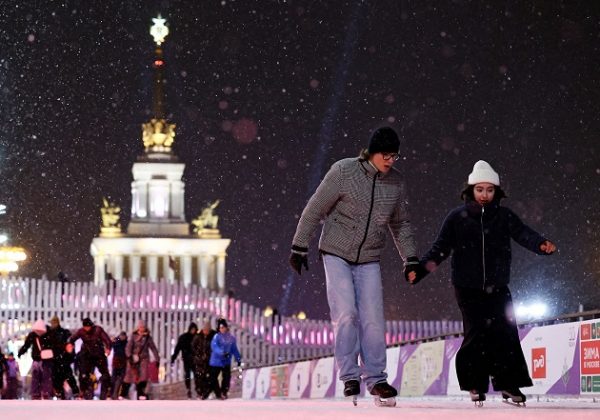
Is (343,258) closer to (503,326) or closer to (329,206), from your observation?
(329,206)

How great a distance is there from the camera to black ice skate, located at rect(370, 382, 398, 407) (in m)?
9.58

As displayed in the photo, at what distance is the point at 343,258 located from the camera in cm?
992

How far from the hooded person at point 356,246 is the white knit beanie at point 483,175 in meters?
0.64

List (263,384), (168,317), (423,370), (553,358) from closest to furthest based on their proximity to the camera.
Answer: (553,358)
(423,370)
(263,384)
(168,317)

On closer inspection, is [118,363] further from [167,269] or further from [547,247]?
[167,269]

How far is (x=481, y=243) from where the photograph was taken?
1033 centimetres

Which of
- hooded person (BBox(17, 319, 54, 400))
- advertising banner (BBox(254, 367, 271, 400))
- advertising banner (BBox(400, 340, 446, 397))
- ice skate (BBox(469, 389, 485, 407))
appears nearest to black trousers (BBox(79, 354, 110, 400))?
hooded person (BBox(17, 319, 54, 400))

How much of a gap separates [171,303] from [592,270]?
1442 cm

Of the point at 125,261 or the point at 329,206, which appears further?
the point at 125,261

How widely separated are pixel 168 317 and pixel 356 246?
121 feet

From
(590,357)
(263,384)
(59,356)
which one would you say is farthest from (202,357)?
(590,357)

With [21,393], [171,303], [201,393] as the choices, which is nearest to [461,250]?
[201,393]

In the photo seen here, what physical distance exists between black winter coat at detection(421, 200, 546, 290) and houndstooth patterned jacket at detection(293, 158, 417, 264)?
1.91 ft

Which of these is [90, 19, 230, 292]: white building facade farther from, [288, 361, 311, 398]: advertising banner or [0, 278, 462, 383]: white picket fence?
[288, 361, 311, 398]: advertising banner
